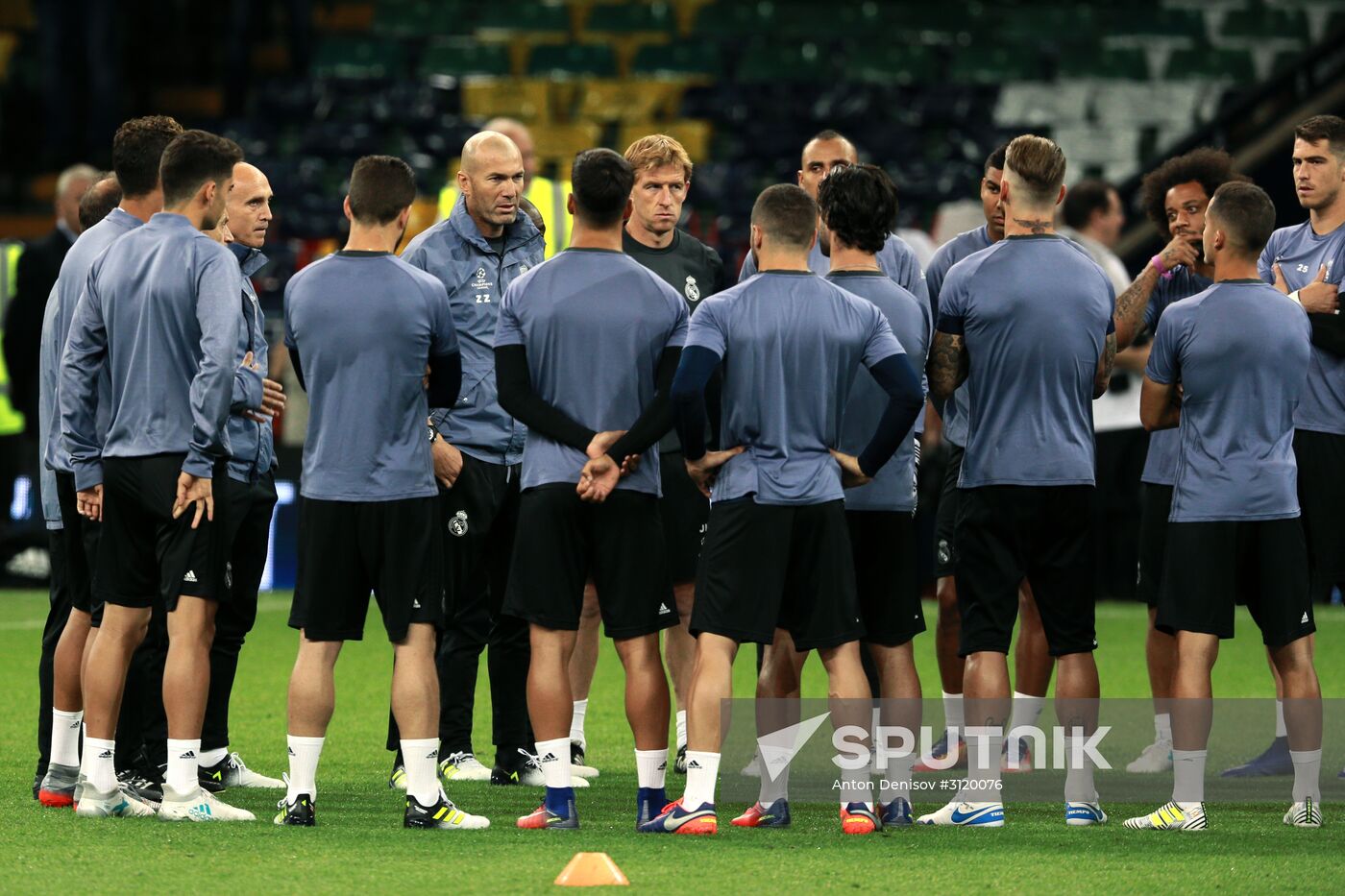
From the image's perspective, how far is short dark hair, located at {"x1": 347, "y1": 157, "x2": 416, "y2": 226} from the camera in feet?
18.7

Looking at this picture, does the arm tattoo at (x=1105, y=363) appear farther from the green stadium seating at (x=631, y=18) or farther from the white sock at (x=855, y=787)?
the green stadium seating at (x=631, y=18)

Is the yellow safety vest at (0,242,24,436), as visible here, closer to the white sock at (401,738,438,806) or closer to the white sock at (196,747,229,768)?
the white sock at (196,747,229,768)

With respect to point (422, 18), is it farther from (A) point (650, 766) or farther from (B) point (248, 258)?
(A) point (650, 766)

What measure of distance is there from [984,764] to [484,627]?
1.89m

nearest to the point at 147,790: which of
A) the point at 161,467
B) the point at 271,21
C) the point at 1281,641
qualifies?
the point at 161,467

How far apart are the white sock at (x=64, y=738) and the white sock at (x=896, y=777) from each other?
252 cm

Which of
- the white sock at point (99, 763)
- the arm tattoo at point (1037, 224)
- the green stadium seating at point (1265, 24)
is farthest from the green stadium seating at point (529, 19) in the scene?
the white sock at point (99, 763)

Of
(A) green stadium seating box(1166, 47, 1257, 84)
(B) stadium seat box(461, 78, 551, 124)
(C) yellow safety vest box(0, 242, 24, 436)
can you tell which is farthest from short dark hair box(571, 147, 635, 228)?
(A) green stadium seating box(1166, 47, 1257, 84)

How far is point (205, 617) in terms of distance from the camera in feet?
19.5

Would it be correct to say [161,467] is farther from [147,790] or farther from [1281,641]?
[1281,641]

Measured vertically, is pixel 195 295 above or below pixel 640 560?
above

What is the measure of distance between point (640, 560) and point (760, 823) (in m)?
0.85

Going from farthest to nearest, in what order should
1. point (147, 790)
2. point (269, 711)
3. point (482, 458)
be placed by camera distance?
1. point (269, 711)
2. point (482, 458)
3. point (147, 790)

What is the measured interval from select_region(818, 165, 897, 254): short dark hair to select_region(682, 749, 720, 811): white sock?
1565mm
